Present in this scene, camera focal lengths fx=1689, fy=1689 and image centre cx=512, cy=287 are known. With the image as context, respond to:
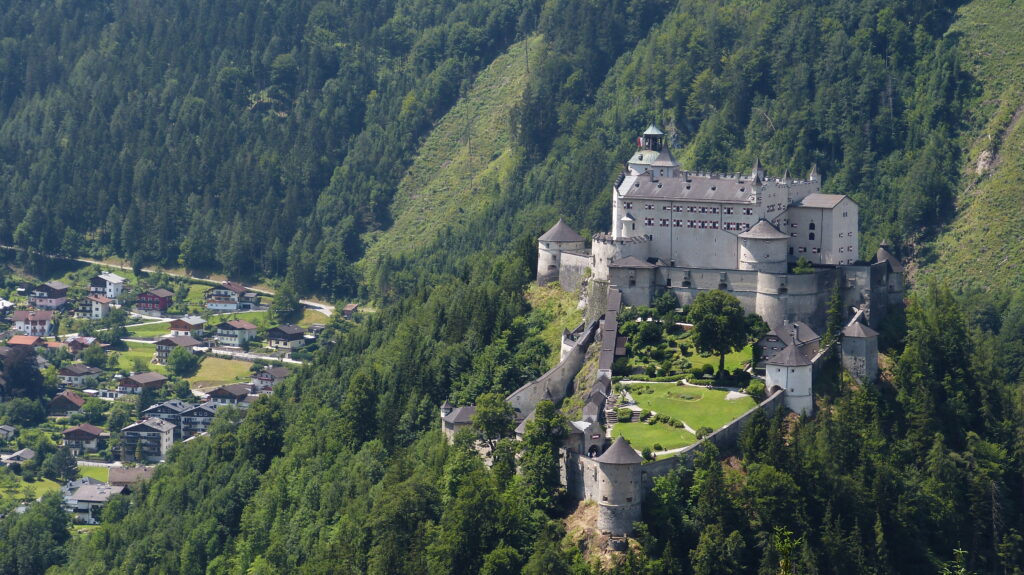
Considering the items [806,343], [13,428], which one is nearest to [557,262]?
[806,343]

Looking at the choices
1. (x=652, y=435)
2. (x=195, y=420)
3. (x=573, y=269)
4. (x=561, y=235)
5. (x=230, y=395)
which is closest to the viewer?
(x=652, y=435)

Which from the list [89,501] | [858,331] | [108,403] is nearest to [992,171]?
[858,331]

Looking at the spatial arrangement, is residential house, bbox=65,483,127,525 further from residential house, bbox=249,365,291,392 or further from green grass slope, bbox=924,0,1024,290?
green grass slope, bbox=924,0,1024,290

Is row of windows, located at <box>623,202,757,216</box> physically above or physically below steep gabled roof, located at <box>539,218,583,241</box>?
above

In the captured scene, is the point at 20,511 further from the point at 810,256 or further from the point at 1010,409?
the point at 1010,409

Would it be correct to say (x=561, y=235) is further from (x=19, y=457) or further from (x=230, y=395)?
(x=19, y=457)

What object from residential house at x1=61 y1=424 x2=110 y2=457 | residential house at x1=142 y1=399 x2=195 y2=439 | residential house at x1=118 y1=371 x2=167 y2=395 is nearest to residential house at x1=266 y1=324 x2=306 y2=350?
residential house at x1=118 y1=371 x2=167 y2=395
